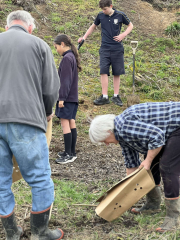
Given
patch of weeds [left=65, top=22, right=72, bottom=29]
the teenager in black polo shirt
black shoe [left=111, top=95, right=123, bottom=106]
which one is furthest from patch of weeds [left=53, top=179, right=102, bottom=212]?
patch of weeds [left=65, top=22, right=72, bottom=29]

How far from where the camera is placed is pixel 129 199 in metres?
3.10

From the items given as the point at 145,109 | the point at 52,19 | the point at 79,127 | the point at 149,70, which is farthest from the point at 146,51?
the point at 145,109

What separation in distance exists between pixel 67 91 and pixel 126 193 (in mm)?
1971

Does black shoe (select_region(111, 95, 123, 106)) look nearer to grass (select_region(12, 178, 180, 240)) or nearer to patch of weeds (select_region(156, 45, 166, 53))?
grass (select_region(12, 178, 180, 240))

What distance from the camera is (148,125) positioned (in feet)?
9.09

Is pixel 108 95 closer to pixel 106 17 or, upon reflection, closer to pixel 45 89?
pixel 106 17

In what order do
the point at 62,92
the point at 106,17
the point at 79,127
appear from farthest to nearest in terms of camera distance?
the point at 106,17 < the point at 79,127 < the point at 62,92

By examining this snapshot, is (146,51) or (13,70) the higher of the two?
(13,70)

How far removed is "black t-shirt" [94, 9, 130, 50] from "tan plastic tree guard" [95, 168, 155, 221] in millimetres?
4232

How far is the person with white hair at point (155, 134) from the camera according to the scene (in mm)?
2791

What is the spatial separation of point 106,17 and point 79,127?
2.56 m

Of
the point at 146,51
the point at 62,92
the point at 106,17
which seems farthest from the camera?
the point at 146,51

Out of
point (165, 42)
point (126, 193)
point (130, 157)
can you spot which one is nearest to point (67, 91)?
point (130, 157)

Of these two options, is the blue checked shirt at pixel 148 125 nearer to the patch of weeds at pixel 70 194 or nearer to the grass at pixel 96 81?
the grass at pixel 96 81
